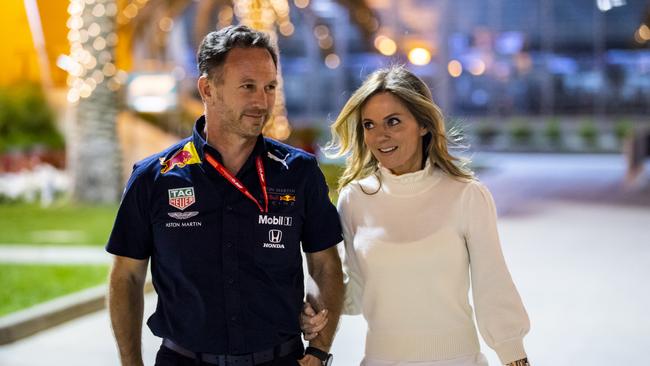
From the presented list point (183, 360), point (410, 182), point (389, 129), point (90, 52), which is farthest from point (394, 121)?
point (90, 52)

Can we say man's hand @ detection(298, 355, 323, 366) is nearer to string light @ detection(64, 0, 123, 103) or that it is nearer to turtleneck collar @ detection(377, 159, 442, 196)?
turtleneck collar @ detection(377, 159, 442, 196)

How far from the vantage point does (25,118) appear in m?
21.0

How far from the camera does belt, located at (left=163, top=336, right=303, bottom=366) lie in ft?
9.86

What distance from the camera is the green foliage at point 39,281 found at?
8.64m

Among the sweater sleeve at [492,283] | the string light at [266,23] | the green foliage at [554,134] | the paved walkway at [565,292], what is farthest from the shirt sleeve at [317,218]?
the green foliage at [554,134]

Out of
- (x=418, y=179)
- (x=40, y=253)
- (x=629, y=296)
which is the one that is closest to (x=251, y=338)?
(x=418, y=179)

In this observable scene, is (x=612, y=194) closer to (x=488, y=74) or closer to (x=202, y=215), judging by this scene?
(x=202, y=215)

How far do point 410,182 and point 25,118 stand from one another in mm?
19036

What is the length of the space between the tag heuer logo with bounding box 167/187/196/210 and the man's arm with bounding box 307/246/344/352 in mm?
476

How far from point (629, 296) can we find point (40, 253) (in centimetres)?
672

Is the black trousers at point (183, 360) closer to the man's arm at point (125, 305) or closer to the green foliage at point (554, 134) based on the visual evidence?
the man's arm at point (125, 305)

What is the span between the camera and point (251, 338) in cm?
301

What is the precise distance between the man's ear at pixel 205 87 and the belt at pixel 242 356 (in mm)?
808

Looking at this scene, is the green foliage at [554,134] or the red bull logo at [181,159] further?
the green foliage at [554,134]
